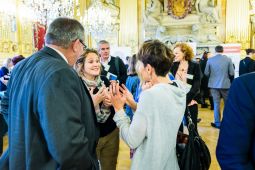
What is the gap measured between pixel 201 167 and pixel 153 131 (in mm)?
418

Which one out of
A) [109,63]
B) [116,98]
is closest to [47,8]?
[109,63]

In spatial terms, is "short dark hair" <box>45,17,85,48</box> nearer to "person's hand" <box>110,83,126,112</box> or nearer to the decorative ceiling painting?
"person's hand" <box>110,83,126,112</box>

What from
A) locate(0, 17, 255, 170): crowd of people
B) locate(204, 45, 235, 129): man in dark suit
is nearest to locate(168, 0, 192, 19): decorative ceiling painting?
locate(204, 45, 235, 129): man in dark suit

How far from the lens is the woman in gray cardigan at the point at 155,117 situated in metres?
1.71

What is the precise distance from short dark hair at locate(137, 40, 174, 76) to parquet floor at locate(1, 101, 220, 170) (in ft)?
8.22

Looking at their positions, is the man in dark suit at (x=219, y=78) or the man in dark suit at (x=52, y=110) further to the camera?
the man in dark suit at (x=219, y=78)

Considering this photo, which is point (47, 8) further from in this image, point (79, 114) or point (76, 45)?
point (79, 114)

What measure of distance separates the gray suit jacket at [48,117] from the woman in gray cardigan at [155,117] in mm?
324

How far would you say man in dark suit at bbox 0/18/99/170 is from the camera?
1311 millimetres

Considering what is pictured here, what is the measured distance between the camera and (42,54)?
1514 millimetres

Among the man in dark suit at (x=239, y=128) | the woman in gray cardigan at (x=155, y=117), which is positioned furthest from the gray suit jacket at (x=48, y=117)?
the man in dark suit at (x=239, y=128)

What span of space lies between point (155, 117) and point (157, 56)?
0.39m

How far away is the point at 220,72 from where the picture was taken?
6.41 metres

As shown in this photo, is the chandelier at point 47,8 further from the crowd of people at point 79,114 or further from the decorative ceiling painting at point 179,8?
the decorative ceiling painting at point 179,8
